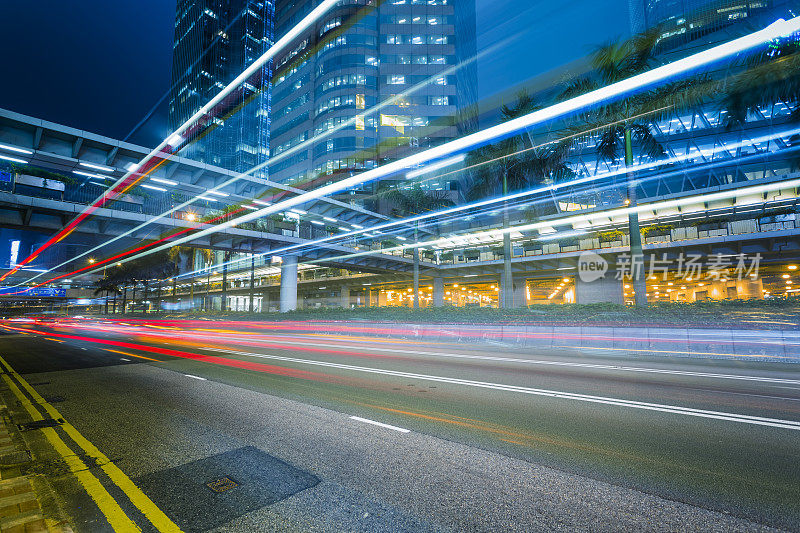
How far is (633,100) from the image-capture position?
19.5 m

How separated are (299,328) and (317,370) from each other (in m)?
19.5

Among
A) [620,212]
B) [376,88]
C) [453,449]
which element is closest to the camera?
[453,449]

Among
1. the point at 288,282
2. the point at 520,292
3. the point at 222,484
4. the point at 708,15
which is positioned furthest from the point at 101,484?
the point at 708,15

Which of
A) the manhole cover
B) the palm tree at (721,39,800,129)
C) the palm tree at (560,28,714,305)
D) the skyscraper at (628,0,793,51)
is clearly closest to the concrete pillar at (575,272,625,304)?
the palm tree at (560,28,714,305)

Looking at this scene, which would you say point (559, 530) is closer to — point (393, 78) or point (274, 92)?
point (393, 78)

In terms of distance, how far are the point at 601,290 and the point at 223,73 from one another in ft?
561

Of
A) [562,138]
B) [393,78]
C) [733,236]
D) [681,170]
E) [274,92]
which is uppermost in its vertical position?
[274,92]

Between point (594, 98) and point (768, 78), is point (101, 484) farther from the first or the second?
point (768, 78)

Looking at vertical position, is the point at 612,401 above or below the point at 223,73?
below

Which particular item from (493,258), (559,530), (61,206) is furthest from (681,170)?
(61,206)

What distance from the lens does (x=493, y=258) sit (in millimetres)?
38688

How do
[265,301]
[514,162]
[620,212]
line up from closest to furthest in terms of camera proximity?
1. [514,162]
2. [620,212]
3. [265,301]

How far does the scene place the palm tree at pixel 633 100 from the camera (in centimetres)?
1878

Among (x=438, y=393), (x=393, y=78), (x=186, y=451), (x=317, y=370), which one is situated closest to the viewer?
(x=186, y=451)
